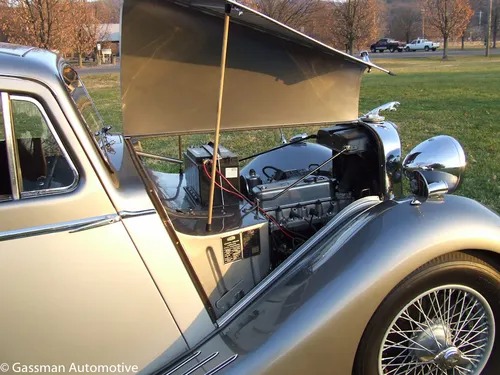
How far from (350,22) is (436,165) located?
29.1 m

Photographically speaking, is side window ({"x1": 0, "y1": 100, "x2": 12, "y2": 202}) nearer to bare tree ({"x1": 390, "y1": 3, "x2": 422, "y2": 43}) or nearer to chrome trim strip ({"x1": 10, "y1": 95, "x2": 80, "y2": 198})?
chrome trim strip ({"x1": 10, "y1": 95, "x2": 80, "y2": 198})

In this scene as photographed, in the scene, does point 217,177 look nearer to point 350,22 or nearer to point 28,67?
point 28,67

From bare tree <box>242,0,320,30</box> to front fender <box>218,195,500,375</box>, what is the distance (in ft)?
59.0

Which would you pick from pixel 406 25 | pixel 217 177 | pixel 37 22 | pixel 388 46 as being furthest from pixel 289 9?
pixel 406 25

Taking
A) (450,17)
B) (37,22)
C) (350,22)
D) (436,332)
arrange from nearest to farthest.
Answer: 1. (436,332)
2. (37,22)
3. (350,22)
4. (450,17)

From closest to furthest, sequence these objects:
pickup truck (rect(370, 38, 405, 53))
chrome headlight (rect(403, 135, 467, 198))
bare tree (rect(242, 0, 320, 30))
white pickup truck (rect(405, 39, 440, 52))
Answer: chrome headlight (rect(403, 135, 467, 198))
bare tree (rect(242, 0, 320, 30))
pickup truck (rect(370, 38, 405, 53))
white pickup truck (rect(405, 39, 440, 52))

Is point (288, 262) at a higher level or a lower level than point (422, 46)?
lower

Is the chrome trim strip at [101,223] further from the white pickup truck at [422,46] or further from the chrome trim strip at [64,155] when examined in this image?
the white pickup truck at [422,46]

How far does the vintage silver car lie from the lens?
1857mm

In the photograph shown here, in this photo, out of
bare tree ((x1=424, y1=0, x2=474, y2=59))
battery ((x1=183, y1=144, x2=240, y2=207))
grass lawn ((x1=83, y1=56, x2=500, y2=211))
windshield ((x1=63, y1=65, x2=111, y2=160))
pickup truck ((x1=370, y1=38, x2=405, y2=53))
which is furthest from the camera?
pickup truck ((x1=370, y1=38, x2=405, y2=53))

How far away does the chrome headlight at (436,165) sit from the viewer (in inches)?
98.7

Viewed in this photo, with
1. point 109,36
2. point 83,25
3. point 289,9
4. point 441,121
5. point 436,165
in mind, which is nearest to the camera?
point 436,165

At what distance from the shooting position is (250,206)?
2.75 m

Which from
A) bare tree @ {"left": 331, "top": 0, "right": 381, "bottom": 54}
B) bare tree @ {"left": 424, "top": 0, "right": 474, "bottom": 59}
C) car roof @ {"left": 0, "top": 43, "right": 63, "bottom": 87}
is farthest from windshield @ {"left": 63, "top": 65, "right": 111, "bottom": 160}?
→ bare tree @ {"left": 424, "top": 0, "right": 474, "bottom": 59}
